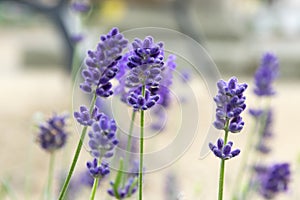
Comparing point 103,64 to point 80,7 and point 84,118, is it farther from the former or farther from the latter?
point 80,7

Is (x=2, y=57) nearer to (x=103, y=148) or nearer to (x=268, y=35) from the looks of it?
(x=268, y=35)

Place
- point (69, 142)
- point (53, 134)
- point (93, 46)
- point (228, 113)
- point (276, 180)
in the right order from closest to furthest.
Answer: point (228, 113) → point (53, 134) → point (276, 180) → point (69, 142) → point (93, 46)

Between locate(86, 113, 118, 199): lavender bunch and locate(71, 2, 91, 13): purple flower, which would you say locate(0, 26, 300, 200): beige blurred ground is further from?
locate(71, 2, 91, 13): purple flower

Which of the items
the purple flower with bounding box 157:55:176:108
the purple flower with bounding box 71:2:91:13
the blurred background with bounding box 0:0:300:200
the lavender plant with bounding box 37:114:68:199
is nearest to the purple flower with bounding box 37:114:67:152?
the lavender plant with bounding box 37:114:68:199

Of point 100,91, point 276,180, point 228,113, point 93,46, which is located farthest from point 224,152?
point 93,46

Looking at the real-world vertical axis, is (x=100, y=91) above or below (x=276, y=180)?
below

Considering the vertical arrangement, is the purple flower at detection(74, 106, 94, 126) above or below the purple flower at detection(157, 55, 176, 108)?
below
